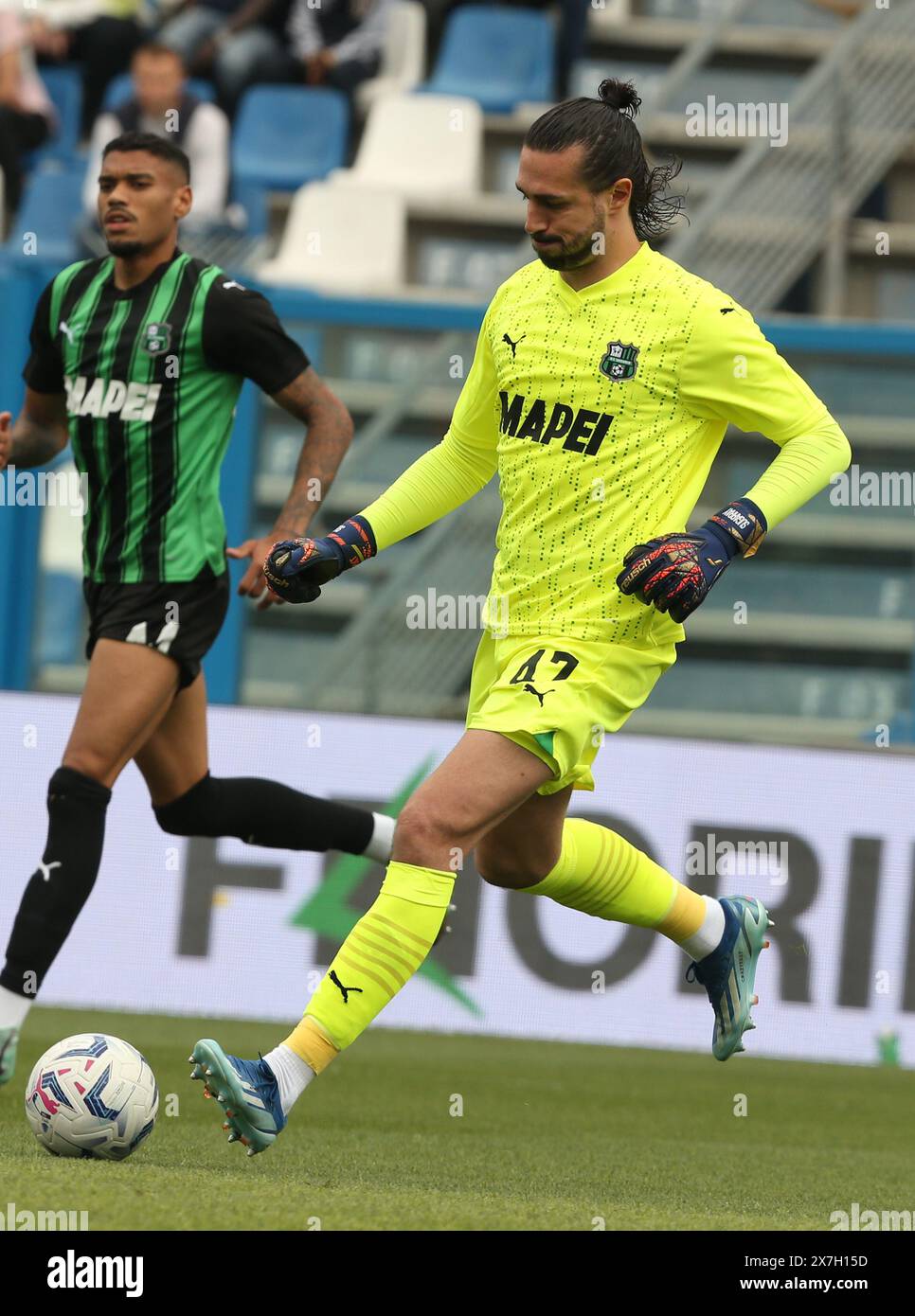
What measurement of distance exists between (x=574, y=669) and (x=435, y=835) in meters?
0.47

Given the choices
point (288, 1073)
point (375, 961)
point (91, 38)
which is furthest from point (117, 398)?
point (91, 38)

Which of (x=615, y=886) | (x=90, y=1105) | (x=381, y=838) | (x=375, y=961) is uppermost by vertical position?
(x=381, y=838)

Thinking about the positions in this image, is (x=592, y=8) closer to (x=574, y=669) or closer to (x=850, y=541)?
(x=850, y=541)

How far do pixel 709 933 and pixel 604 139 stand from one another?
189 cm

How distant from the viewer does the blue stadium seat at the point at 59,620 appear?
938 cm

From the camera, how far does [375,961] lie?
13.3 ft

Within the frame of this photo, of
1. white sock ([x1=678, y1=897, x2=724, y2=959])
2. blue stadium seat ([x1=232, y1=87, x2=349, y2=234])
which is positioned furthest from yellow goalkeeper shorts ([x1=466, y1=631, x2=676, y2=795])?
blue stadium seat ([x1=232, y1=87, x2=349, y2=234])

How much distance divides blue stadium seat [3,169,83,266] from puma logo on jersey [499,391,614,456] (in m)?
8.57

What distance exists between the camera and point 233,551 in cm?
543

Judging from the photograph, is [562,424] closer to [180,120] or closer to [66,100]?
[180,120]

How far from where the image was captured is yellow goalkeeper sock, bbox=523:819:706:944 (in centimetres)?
473

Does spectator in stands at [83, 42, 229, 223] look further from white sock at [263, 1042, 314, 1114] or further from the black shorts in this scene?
white sock at [263, 1042, 314, 1114]
